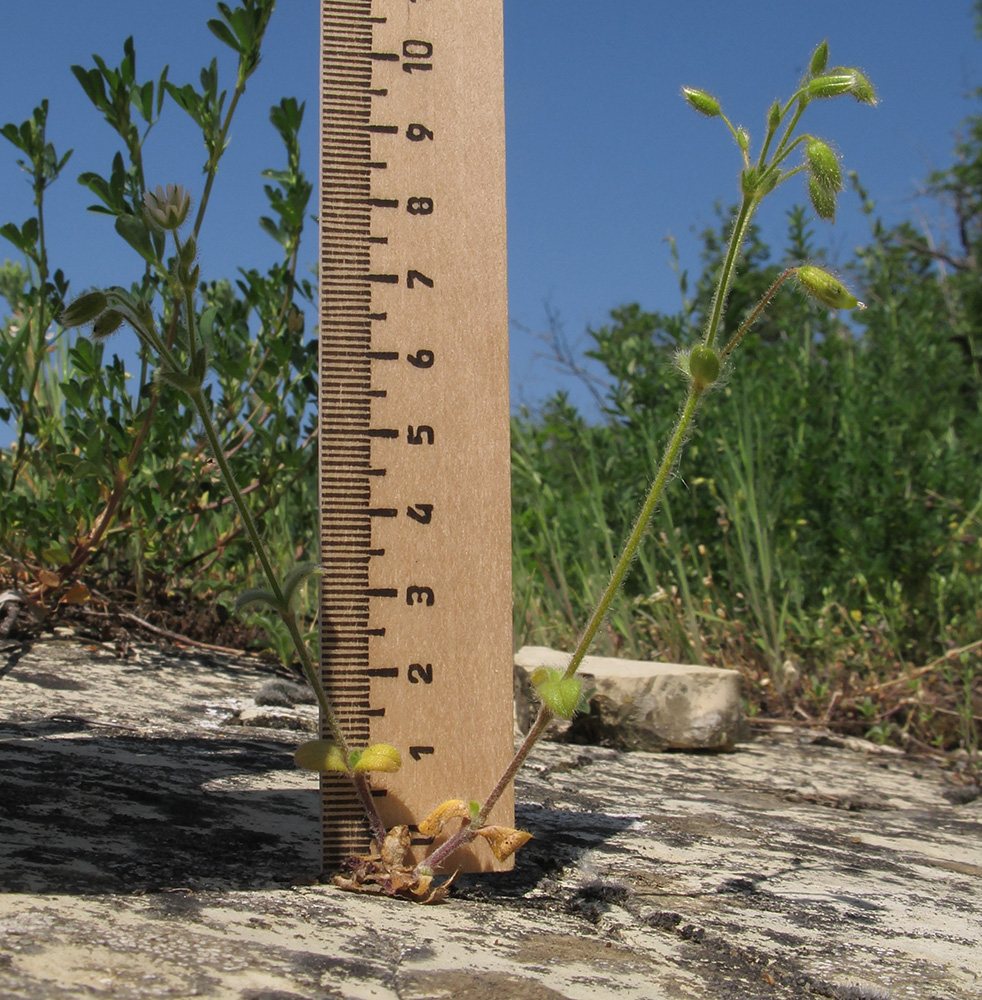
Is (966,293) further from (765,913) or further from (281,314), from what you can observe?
(765,913)

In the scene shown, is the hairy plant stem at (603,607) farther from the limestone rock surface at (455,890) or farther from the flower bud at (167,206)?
the flower bud at (167,206)

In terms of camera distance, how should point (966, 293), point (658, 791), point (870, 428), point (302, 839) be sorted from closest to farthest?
point (302, 839)
point (658, 791)
point (870, 428)
point (966, 293)

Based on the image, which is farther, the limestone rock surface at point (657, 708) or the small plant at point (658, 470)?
the limestone rock surface at point (657, 708)

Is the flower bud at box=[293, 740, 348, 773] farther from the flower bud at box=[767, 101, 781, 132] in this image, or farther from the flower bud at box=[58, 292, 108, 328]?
the flower bud at box=[767, 101, 781, 132]

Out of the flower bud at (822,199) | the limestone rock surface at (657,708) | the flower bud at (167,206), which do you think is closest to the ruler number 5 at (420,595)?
the flower bud at (167,206)

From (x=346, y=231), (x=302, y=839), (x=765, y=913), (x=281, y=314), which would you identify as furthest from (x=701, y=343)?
(x=281, y=314)
